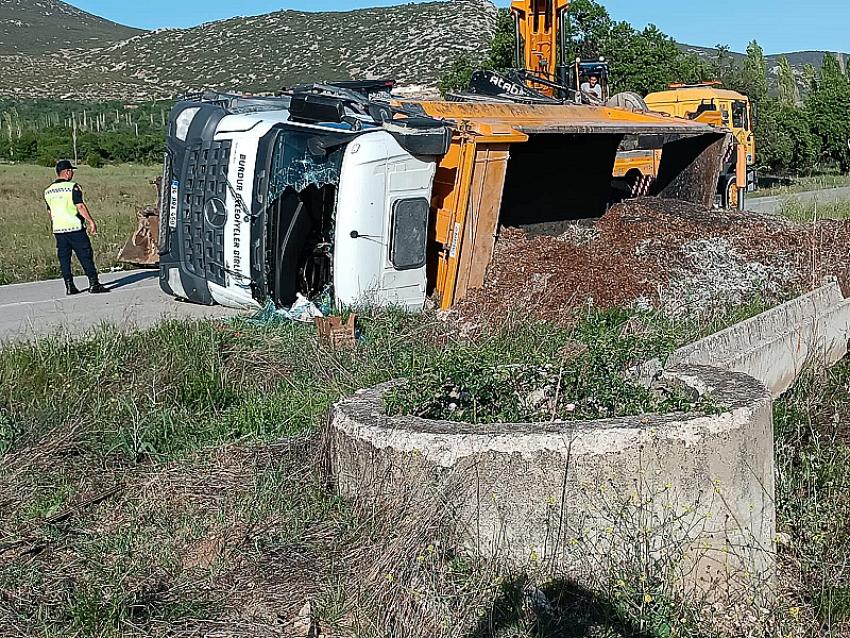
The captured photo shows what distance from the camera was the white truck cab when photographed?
335 inches

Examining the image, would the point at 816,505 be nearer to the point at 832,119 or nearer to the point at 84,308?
the point at 84,308

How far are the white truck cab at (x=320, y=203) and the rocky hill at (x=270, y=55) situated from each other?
67130 mm

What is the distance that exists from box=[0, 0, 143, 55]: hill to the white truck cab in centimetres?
11430

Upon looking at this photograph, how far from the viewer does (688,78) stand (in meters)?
36.6

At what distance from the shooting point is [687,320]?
8.31 m

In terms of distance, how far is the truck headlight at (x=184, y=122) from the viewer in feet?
32.4

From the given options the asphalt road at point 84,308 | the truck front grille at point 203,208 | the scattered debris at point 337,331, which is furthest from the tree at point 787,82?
the scattered debris at point 337,331

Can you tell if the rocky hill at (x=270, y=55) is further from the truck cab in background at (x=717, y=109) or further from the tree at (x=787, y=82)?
the truck cab in background at (x=717, y=109)

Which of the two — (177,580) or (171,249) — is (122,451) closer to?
(177,580)

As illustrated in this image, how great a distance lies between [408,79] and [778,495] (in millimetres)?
74606

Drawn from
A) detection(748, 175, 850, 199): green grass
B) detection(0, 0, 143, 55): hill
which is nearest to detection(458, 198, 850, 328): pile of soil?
detection(748, 175, 850, 199): green grass

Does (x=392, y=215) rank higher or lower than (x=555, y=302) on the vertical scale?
higher

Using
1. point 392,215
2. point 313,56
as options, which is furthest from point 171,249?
point 313,56

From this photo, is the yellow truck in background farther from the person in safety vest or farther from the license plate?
the person in safety vest
